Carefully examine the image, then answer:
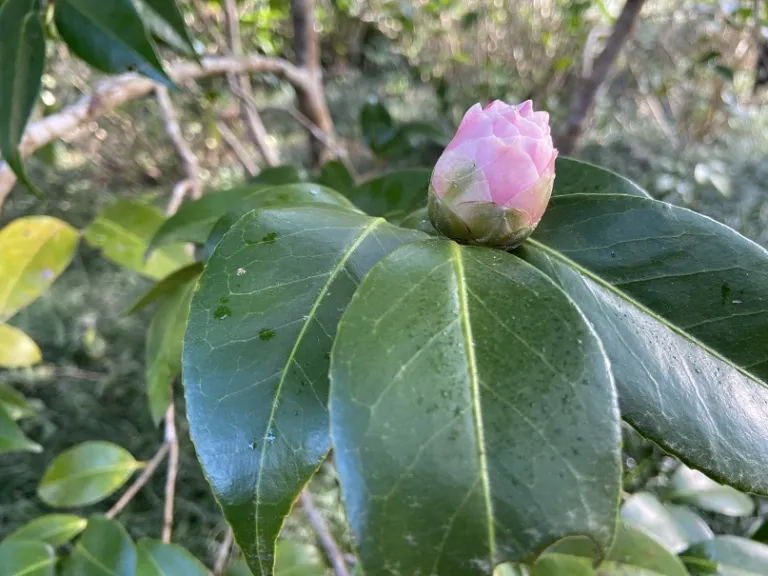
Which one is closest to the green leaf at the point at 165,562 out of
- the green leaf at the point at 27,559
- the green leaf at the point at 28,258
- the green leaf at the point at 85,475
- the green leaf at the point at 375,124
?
the green leaf at the point at 27,559

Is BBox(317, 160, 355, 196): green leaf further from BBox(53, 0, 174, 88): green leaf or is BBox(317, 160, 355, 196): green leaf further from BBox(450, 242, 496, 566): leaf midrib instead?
BBox(450, 242, 496, 566): leaf midrib

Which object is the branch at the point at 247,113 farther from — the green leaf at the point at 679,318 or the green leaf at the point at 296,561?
the green leaf at the point at 679,318

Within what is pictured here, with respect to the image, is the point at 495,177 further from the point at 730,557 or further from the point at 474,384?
the point at 730,557

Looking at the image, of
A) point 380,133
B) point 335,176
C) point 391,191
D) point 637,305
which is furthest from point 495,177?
point 380,133

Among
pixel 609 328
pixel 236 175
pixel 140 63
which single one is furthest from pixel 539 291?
pixel 236 175

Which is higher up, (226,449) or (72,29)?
(72,29)

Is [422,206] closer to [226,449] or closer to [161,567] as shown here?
[226,449]
